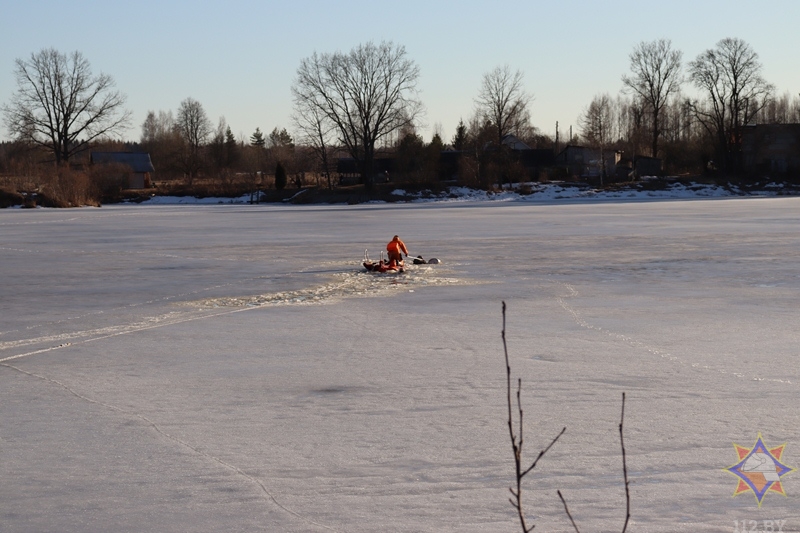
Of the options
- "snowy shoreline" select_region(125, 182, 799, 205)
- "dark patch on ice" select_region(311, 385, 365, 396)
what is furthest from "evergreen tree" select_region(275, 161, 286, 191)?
"dark patch on ice" select_region(311, 385, 365, 396)

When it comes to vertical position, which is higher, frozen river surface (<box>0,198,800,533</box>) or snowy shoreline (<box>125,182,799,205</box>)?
snowy shoreline (<box>125,182,799,205</box>)

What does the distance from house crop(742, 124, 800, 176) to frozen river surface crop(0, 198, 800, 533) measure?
63729 mm

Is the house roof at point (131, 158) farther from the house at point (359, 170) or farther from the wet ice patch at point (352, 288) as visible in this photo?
the wet ice patch at point (352, 288)

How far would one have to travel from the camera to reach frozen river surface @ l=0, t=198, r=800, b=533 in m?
4.15

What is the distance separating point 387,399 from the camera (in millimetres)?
6098

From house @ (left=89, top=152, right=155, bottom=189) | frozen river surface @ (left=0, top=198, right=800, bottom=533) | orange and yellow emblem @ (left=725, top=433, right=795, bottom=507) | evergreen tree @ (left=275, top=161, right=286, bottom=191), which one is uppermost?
house @ (left=89, top=152, right=155, bottom=189)

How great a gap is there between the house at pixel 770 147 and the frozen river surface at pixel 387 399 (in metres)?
63.7

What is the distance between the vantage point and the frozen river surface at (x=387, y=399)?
4.15 metres

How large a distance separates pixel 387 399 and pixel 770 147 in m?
75.2

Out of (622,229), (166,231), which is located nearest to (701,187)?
(622,229)

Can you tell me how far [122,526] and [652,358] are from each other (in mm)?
4893

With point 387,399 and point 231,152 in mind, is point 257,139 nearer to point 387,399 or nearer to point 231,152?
point 231,152

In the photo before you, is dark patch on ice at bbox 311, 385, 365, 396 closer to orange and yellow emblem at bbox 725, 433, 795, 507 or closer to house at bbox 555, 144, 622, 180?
orange and yellow emblem at bbox 725, 433, 795, 507

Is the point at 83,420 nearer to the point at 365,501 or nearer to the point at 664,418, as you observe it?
the point at 365,501
